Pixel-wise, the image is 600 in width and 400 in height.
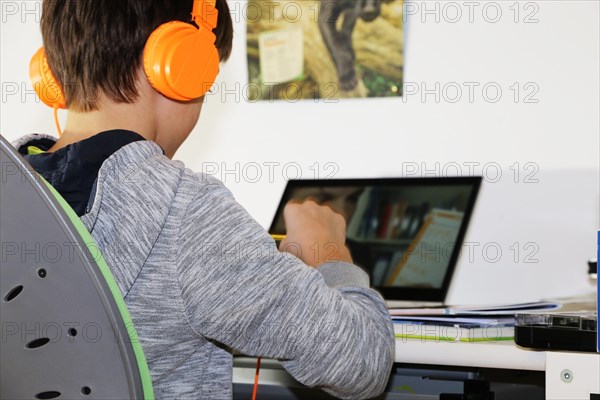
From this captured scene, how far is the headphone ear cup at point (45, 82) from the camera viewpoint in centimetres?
103

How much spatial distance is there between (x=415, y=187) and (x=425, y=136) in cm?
12

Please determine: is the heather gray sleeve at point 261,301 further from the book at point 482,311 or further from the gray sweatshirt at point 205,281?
the book at point 482,311

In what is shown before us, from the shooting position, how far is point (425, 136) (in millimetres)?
1562

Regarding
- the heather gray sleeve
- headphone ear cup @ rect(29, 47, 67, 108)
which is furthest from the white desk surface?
headphone ear cup @ rect(29, 47, 67, 108)

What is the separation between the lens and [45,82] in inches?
40.7

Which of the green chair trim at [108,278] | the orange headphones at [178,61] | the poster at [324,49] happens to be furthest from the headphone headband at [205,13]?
the poster at [324,49]

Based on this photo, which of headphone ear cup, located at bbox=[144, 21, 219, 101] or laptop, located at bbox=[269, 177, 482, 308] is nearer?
headphone ear cup, located at bbox=[144, 21, 219, 101]

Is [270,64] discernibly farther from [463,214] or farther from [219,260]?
[219,260]

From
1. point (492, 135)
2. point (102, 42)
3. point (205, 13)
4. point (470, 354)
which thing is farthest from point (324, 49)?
point (470, 354)

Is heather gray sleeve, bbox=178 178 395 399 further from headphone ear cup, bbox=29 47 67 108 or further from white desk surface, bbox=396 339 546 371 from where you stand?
headphone ear cup, bbox=29 47 67 108

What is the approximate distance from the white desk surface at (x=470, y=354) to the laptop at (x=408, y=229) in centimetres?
48

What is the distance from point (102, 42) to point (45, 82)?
14cm

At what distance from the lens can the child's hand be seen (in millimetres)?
939

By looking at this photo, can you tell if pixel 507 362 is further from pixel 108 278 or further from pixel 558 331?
pixel 108 278
